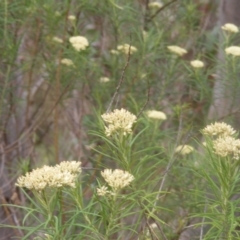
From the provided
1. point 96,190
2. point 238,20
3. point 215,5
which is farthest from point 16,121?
point 96,190

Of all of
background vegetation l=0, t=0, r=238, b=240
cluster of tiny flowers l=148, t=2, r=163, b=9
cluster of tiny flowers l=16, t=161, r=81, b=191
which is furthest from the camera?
cluster of tiny flowers l=148, t=2, r=163, b=9

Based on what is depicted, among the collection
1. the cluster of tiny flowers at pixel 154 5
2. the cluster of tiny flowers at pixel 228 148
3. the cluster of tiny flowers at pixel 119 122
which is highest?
the cluster of tiny flowers at pixel 154 5

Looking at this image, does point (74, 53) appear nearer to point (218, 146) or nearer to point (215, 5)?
point (218, 146)

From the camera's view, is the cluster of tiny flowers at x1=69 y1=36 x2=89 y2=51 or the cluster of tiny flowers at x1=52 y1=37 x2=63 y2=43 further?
the cluster of tiny flowers at x1=52 y1=37 x2=63 y2=43

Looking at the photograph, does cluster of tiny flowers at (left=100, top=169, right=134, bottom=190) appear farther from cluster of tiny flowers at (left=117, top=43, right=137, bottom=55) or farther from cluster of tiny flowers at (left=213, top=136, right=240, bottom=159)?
cluster of tiny flowers at (left=117, top=43, right=137, bottom=55)

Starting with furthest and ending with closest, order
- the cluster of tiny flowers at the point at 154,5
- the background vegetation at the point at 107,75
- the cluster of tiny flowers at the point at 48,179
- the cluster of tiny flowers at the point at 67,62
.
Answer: the cluster of tiny flowers at the point at 154,5 < the cluster of tiny flowers at the point at 67,62 < the background vegetation at the point at 107,75 < the cluster of tiny flowers at the point at 48,179

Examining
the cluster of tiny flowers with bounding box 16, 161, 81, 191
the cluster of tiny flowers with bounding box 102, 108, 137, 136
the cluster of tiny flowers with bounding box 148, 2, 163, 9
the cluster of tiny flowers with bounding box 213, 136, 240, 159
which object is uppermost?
the cluster of tiny flowers with bounding box 148, 2, 163, 9

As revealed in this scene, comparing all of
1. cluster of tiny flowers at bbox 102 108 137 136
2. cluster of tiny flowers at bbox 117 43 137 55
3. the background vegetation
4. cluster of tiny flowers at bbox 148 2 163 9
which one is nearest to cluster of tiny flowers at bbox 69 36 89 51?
the background vegetation

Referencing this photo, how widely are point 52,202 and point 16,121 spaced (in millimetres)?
1537

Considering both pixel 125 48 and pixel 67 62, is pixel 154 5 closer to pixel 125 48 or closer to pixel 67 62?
pixel 125 48

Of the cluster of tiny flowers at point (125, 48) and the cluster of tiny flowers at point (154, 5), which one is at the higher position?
the cluster of tiny flowers at point (154, 5)

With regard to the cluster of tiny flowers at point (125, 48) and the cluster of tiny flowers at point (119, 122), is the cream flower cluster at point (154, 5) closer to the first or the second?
the cluster of tiny flowers at point (125, 48)

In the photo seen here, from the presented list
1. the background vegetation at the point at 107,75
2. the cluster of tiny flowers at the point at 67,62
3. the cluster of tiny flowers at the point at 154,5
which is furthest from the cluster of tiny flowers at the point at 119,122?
the cluster of tiny flowers at the point at 154,5

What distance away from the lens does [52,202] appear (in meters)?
0.95
